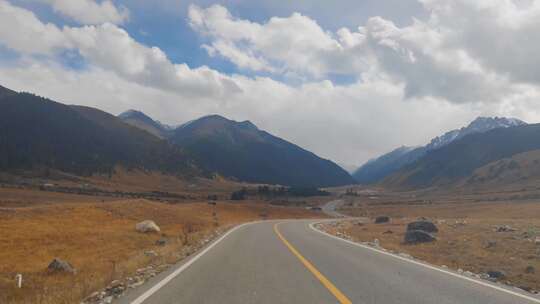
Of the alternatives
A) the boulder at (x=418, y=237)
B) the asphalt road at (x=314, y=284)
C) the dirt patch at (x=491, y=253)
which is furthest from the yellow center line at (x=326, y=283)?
the boulder at (x=418, y=237)

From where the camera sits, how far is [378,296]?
9.52 meters

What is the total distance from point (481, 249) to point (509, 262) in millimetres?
5628

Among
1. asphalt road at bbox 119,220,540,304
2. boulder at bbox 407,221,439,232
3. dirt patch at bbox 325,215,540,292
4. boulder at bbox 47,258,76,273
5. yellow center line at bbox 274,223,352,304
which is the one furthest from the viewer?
boulder at bbox 407,221,439,232

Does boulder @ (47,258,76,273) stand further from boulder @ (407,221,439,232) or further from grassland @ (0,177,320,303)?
boulder @ (407,221,439,232)

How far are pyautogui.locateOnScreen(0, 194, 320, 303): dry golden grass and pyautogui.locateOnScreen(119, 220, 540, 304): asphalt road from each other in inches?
78.6

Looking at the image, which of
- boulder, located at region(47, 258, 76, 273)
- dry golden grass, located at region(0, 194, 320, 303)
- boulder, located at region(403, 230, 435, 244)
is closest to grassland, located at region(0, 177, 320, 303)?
dry golden grass, located at region(0, 194, 320, 303)

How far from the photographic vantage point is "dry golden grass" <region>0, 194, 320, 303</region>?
14060 millimetres

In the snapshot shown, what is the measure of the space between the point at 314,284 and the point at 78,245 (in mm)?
23929

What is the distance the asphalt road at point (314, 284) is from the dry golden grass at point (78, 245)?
200cm

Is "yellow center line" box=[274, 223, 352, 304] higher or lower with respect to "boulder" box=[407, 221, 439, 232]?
higher

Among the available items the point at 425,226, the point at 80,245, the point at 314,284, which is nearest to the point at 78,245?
the point at 80,245

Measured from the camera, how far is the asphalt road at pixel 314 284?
933 cm

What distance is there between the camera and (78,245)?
3045 centimetres

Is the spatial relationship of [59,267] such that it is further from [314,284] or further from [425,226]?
[425,226]
